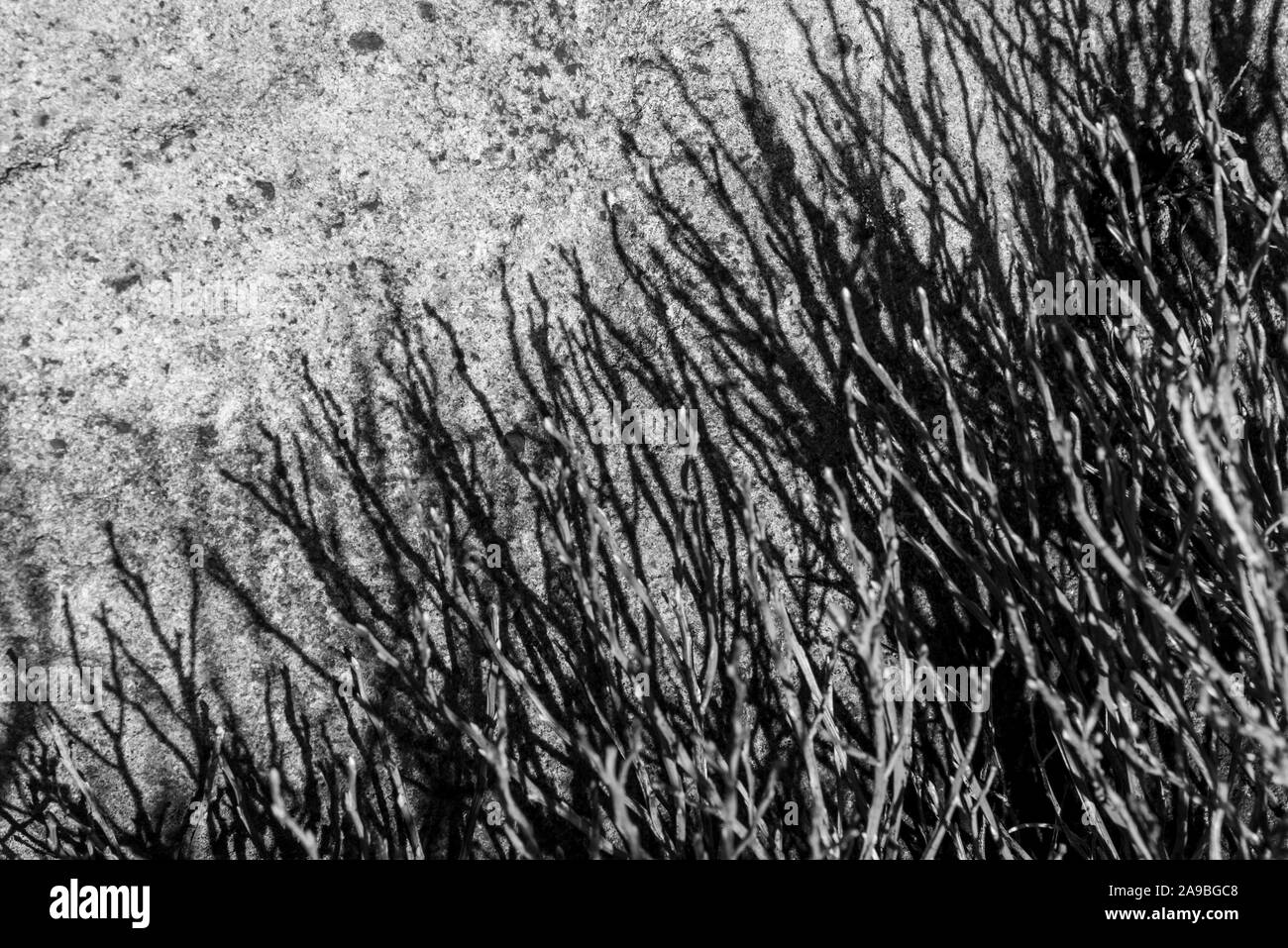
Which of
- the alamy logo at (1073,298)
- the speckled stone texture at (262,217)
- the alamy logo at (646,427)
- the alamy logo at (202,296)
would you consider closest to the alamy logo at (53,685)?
the speckled stone texture at (262,217)

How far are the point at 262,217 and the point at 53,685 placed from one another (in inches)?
67.8

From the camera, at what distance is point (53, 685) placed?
2947mm

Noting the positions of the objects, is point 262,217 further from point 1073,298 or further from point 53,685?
point 1073,298

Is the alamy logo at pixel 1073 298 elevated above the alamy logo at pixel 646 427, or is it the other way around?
the alamy logo at pixel 1073 298

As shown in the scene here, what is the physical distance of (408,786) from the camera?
3.01 meters

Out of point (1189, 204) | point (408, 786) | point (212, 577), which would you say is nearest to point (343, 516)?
point (212, 577)

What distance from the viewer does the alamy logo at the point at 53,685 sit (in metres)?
2.93

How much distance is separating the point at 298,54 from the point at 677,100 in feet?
4.43

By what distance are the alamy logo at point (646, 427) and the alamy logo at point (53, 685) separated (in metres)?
1.87
